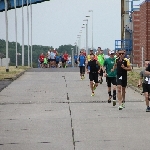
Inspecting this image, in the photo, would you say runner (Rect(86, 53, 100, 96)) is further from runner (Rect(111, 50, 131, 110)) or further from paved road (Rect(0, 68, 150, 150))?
runner (Rect(111, 50, 131, 110))

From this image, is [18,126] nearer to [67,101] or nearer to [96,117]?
[96,117]

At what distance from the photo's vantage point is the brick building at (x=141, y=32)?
194 ft

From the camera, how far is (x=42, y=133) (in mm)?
15188

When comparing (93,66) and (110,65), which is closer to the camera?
(110,65)

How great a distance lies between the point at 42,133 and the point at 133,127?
2258 mm

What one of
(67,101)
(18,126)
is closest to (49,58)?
(67,101)

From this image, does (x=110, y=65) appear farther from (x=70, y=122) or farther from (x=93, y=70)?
(x=70, y=122)

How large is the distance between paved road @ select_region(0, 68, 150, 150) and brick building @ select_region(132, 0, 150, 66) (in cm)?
3085

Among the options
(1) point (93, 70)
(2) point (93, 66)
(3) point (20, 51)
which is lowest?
(3) point (20, 51)

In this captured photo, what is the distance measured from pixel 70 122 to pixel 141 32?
155 feet

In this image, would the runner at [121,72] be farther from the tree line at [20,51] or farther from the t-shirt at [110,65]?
the tree line at [20,51]

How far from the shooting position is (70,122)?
57.6 ft

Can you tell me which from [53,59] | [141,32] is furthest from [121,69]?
[53,59]

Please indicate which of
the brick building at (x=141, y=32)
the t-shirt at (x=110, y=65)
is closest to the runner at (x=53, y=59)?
the brick building at (x=141, y=32)
